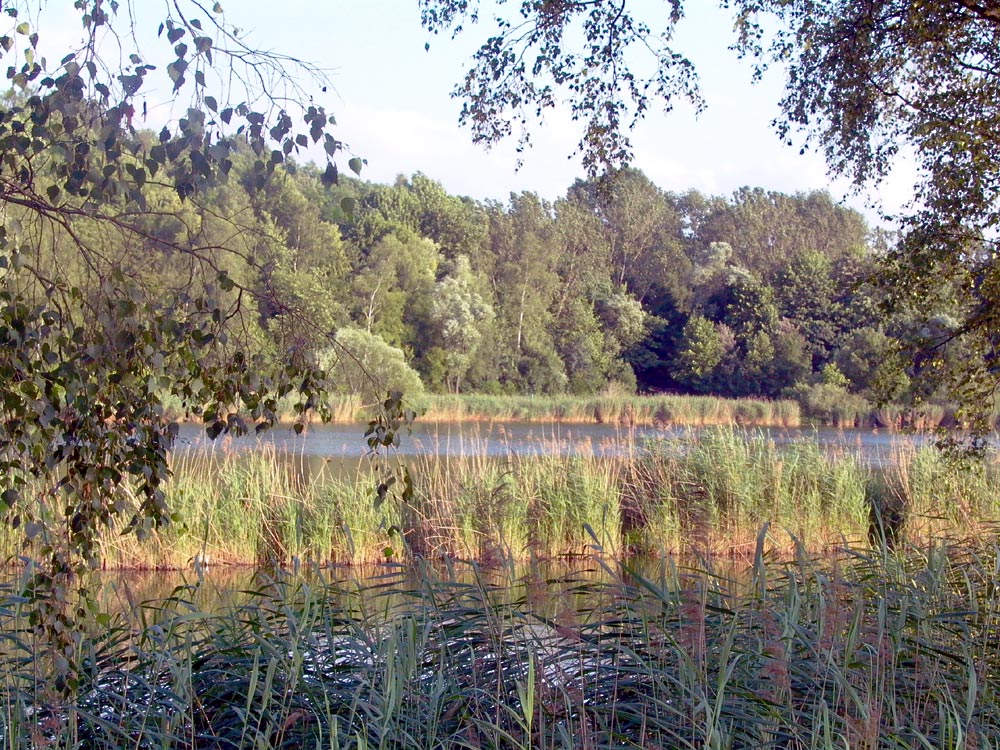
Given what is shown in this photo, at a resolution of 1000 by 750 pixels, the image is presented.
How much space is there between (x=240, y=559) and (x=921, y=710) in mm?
7093

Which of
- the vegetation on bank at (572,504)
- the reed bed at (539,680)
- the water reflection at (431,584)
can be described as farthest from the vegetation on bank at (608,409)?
the reed bed at (539,680)

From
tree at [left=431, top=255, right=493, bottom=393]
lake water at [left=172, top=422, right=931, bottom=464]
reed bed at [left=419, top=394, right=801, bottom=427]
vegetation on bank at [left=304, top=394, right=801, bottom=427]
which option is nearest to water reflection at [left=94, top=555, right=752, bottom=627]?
lake water at [left=172, top=422, right=931, bottom=464]

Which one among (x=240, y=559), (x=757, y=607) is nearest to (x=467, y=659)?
(x=757, y=607)

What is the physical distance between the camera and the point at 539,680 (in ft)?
10.6

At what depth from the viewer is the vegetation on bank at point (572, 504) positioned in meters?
9.67

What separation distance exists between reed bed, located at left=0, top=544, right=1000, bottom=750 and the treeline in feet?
77.0

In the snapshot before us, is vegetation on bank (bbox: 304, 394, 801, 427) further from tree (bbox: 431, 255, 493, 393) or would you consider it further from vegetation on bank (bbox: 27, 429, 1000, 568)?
vegetation on bank (bbox: 27, 429, 1000, 568)

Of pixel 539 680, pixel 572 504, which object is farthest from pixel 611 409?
pixel 539 680

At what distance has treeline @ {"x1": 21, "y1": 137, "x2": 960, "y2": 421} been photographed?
34.5 metres

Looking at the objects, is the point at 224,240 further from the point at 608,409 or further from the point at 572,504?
the point at 608,409

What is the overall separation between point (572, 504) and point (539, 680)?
7.37m

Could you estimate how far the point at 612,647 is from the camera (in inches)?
143

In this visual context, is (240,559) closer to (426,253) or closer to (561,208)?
(426,253)

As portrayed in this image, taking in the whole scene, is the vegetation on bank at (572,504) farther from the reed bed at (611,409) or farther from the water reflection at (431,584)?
the reed bed at (611,409)
